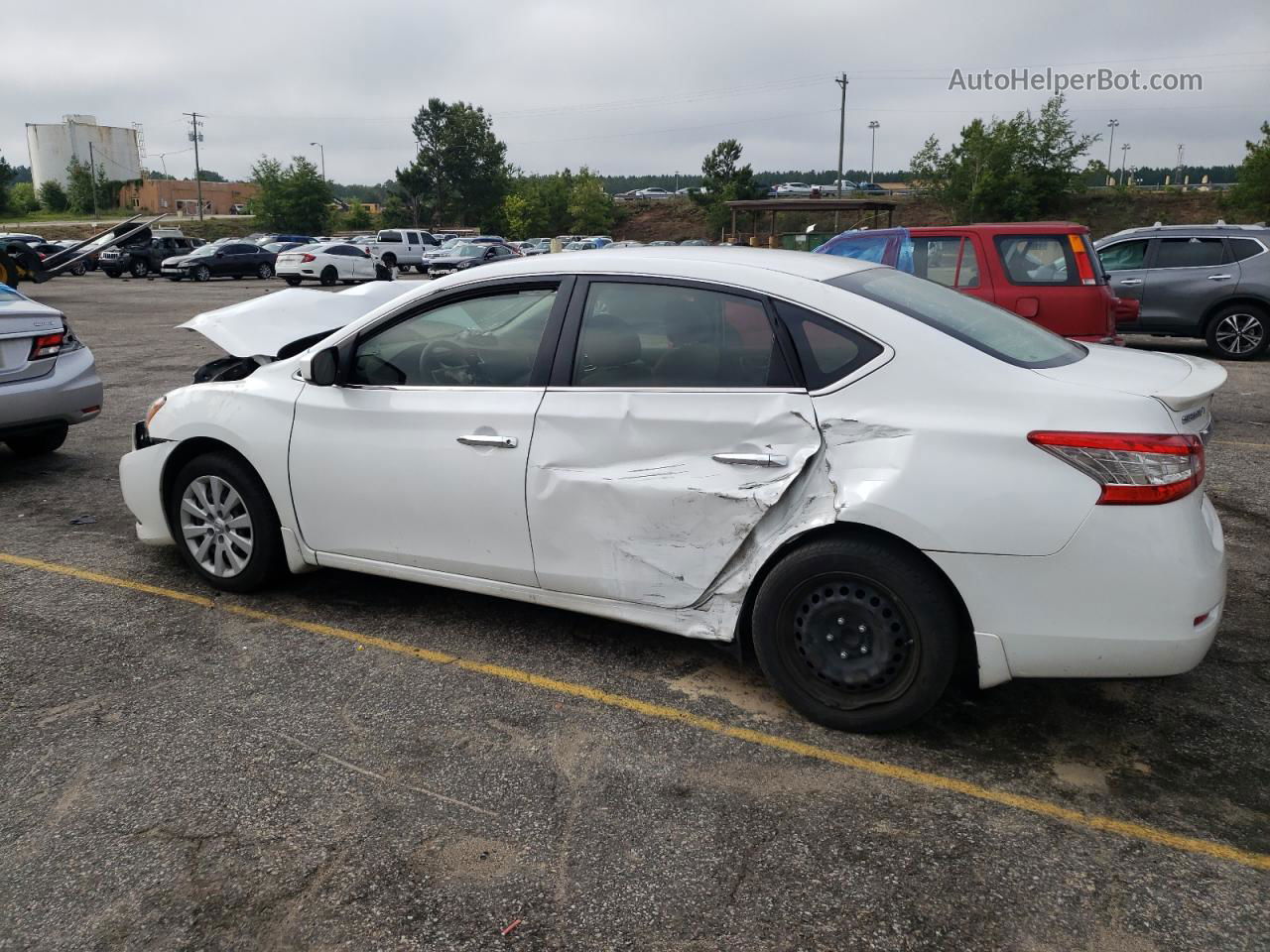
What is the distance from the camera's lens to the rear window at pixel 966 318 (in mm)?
3387

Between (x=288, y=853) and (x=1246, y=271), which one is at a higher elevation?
(x=1246, y=271)

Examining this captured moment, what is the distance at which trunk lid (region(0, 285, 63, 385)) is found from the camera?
21.5 ft

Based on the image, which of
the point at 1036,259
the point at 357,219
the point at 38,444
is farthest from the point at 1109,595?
the point at 357,219

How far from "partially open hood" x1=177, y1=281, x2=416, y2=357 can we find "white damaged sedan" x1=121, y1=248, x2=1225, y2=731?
12cm

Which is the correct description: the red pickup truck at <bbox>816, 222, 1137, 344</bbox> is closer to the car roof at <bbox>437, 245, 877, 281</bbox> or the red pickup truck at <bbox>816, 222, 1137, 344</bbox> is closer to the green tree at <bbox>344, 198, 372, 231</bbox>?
the car roof at <bbox>437, 245, 877, 281</bbox>

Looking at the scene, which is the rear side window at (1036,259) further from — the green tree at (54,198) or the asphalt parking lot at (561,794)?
the green tree at (54,198)

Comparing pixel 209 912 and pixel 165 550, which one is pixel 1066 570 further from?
pixel 165 550

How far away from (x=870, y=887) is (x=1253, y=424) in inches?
316

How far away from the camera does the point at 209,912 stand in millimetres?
2553

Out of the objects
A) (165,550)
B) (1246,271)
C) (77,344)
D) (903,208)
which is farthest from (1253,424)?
(903,208)

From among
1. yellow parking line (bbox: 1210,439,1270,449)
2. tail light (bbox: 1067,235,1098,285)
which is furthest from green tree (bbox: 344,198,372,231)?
yellow parking line (bbox: 1210,439,1270,449)

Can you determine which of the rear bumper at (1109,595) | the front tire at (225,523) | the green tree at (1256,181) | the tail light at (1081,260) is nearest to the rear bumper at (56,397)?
the front tire at (225,523)

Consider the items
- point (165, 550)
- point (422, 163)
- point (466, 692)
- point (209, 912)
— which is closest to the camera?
point (209, 912)

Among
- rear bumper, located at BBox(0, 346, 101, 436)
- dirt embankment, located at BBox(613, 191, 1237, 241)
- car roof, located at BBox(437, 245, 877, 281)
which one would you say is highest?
dirt embankment, located at BBox(613, 191, 1237, 241)
